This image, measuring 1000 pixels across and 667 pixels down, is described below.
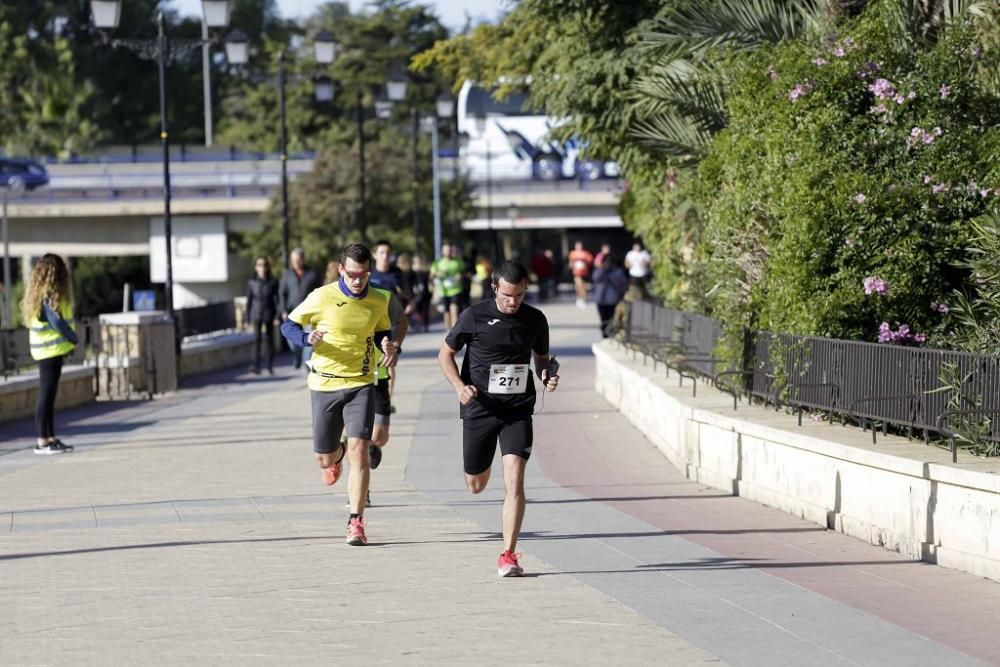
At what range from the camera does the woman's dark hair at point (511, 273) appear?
369 inches

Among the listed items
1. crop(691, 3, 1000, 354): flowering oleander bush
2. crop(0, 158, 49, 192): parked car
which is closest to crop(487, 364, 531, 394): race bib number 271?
crop(691, 3, 1000, 354): flowering oleander bush

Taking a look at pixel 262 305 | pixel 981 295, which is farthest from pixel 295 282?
pixel 981 295

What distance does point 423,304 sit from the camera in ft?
129

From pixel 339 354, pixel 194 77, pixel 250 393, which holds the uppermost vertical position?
pixel 194 77

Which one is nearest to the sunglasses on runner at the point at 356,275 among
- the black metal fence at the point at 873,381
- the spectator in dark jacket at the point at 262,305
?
the black metal fence at the point at 873,381

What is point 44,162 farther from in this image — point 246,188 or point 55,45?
point 55,45

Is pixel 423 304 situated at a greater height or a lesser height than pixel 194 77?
lesser

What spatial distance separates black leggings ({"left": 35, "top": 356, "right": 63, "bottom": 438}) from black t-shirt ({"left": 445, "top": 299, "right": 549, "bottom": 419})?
7241mm

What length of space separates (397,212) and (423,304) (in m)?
16.2

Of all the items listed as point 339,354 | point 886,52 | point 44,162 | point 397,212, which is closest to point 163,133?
point 886,52

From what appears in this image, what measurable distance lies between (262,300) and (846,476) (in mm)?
16053

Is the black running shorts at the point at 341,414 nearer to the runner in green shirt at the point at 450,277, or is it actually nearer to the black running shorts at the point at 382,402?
the black running shorts at the point at 382,402

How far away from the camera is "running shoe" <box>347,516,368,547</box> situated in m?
10.4

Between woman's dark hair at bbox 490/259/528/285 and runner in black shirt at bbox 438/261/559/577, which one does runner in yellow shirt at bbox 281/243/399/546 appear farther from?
woman's dark hair at bbox 490/259/528/285
